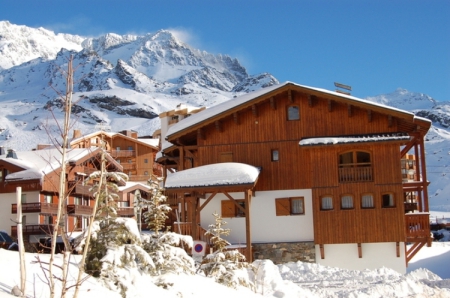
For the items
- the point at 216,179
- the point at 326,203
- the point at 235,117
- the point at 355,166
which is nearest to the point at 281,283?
the point at 216,179

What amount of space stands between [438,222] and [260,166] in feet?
139

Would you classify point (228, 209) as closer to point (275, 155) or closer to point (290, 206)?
point (290, 206)

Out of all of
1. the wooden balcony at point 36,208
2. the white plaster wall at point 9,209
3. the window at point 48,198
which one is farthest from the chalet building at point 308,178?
the window at point 48,198

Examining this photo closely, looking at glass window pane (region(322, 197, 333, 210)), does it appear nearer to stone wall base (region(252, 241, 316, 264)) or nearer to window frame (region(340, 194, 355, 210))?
window frame (region(340, 194, 355, 210))

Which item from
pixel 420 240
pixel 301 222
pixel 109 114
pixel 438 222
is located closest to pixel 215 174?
pixel 301 222

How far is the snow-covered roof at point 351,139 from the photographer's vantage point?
80.9 feet

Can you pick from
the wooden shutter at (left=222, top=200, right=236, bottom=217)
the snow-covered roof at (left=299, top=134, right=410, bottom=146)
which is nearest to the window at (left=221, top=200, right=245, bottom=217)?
the wooden shutter at (left=222, top=200, right=236, bottom=217)

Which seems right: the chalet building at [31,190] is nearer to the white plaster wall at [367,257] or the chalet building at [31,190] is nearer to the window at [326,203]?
the window at [326,203]

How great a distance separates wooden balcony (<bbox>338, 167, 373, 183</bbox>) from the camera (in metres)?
25.2

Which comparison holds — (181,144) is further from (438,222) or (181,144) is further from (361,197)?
(438,222)

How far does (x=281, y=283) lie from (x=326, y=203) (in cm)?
880

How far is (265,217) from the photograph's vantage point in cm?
2612

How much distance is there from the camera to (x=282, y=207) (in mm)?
25984

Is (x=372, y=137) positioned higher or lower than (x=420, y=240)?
higher
